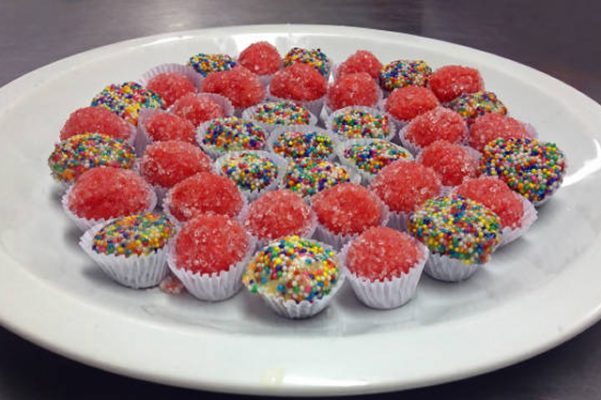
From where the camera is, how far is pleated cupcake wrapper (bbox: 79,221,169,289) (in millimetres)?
1101

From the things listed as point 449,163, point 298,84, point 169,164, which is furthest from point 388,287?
point 298,84

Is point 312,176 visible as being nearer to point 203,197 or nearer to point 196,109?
point 203,197

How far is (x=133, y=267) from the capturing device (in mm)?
1109

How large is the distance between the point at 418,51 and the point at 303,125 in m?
0.56

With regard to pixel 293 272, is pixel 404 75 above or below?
below

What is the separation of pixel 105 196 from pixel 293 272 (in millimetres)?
388

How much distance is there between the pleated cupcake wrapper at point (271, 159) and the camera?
1.35 meters

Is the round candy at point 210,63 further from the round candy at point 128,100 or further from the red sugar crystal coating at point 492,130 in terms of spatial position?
the red sugar crystal coating at point 492,130

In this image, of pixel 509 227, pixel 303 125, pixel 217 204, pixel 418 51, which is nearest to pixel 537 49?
pixel 418 51

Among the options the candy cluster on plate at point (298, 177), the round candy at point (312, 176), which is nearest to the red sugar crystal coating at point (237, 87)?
the candy cluster on plate at point (298, 177)

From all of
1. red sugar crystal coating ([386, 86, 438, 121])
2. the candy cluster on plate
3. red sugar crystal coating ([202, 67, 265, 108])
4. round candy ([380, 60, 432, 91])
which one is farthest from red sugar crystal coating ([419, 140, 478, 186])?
red sugar crystal coating ([202, 67, 265, 108])

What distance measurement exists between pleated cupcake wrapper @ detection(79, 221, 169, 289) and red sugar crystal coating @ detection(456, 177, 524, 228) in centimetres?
52

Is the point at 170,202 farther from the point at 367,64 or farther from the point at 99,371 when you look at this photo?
the point at 367,64

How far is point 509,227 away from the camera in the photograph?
1211mm
